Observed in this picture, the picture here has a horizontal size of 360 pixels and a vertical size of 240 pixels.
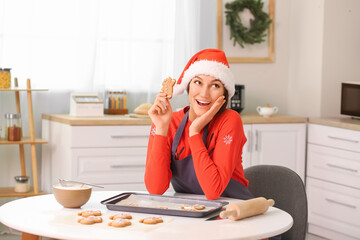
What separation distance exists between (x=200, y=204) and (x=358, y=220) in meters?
2.11

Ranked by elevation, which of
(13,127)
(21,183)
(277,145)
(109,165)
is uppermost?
(13,127)

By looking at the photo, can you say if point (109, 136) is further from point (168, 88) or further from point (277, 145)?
point (168, 88)

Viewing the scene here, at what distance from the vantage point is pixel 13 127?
375cm

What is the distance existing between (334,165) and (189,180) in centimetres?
191

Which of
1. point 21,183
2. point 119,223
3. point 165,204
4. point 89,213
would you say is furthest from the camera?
point 21,183

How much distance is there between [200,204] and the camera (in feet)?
6.40

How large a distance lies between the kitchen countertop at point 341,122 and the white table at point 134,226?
197 centimetres

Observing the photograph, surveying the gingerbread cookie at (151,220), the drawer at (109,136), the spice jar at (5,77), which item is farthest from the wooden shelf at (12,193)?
the gingerbread cookie at (151,220)

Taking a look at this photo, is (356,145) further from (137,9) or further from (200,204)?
(200,204)

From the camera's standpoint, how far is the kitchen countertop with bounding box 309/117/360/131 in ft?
12.3

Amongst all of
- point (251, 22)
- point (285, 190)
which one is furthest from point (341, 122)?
point (285, 190)

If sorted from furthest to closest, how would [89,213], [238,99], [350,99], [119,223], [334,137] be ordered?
[238,99] < [350,99] < [334,137] < [89,213] < [119,223]

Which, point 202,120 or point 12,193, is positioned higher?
point 202,120

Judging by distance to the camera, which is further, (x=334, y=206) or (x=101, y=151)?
(x=334, y=206)
